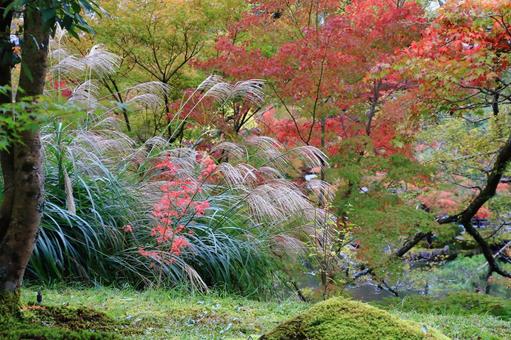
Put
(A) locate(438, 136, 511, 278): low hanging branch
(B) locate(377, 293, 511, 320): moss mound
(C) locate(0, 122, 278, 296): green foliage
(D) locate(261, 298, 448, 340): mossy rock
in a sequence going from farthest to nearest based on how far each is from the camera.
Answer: (A) locate(438, 136, 511, 278): low hanging branch, (B) locate(377, 293, 511, 320): moss mound, (C) locate(0, 122, 278, 296): green foliage, (D) locate(261, 298, 448, 340): mossy rock

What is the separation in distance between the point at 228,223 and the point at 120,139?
146cm

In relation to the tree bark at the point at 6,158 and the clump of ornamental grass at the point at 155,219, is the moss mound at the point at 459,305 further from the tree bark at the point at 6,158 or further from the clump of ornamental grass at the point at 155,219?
the tree bark at the point at 6,158

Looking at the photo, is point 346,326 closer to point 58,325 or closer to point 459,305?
point 58,325

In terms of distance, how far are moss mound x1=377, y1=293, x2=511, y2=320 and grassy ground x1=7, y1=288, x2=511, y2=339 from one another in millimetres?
1898

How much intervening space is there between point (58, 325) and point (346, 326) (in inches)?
56.6

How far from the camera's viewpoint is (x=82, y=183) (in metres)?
5.19

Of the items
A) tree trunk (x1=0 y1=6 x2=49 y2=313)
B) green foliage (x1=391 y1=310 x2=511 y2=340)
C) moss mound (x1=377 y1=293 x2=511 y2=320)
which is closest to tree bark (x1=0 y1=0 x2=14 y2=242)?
tree trunk (x1=0 y1=6 x2=49 y2=313)

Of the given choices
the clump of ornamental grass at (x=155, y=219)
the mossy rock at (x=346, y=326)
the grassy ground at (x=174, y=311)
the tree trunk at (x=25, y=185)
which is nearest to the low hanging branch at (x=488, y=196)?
the clump of ornamental grass at (x=155, y=219)

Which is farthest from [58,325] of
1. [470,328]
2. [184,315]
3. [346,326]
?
[470,328]

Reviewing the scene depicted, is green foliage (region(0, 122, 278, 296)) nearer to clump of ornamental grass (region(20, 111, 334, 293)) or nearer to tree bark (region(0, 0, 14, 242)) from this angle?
clump of ornamental grass (region(20, 111, 334, 293))

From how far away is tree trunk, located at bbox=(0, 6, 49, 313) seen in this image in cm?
239

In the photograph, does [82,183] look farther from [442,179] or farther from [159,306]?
[442,179]

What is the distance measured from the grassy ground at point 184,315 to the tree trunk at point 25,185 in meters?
0.29

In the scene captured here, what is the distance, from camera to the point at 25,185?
242 centimetres
